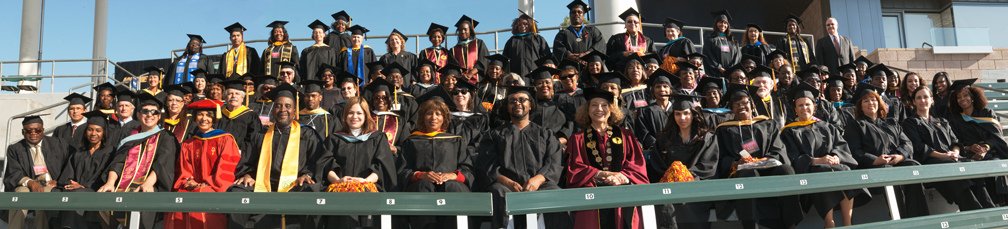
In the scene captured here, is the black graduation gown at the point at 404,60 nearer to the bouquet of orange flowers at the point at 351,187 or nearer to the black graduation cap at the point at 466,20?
the black graduation cap at the point at 466,20

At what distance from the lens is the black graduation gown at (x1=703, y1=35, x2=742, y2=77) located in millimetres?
10195

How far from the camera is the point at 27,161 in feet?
21.2

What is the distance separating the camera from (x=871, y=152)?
5898mm

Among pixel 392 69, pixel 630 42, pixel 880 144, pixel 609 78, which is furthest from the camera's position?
pixel 630 42

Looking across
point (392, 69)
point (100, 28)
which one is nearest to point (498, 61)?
point (392, 69)

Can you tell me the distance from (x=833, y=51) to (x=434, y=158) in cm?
747

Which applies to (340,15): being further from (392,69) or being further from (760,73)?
(760,73)

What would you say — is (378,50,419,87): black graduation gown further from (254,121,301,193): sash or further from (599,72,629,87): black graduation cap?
(254,121,301,193): sash

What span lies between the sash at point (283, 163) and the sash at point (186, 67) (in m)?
5.66

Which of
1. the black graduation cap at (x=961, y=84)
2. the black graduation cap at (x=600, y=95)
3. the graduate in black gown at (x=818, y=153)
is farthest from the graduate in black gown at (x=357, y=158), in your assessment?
the black graduation cap at (x=961, y=84)

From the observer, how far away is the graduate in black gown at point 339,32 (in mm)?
11117

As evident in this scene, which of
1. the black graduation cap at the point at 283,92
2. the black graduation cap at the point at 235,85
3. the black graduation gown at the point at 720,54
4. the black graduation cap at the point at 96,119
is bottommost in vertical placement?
the black graduation cap at the point at 96,119

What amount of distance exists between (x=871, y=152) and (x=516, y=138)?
274cm

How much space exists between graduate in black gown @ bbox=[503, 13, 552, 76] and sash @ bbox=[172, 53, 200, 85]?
4334mm
